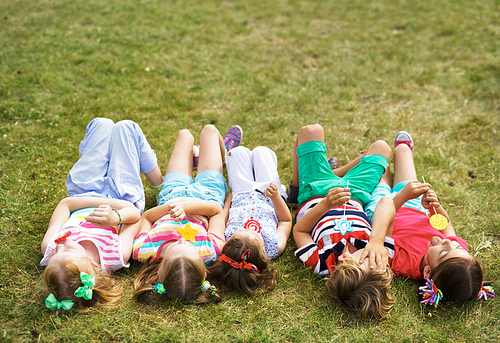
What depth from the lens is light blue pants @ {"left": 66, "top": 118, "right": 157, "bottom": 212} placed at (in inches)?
150

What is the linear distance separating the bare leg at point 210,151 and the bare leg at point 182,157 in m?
0.18

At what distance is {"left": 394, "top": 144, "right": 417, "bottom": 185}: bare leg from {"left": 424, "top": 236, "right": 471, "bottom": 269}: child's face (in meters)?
1.14

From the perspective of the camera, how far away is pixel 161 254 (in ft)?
11.2

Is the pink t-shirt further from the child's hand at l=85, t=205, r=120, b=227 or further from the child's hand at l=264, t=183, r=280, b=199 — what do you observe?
the child's hand at l=85, t=205, r=120, b=227

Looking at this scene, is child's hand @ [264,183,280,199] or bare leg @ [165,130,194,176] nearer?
child's hand @ [264,183,280,199]

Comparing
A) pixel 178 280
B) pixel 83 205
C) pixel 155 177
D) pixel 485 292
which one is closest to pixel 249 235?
pixel 178 280

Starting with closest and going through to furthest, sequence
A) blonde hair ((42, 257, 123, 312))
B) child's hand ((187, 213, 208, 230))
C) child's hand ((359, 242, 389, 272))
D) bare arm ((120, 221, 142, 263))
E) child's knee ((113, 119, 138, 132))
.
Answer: blonde hair ((42, 257, 123, 312)), child's hand ((359, 242, 389, 272)), bare arm ((120, 221, 142, 263)), child's hand ((187, 213, 208, 230)), child's knee ((113, 119, 138, 132))

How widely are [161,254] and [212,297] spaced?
→ 0.67 metres

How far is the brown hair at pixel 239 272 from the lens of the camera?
3.24m

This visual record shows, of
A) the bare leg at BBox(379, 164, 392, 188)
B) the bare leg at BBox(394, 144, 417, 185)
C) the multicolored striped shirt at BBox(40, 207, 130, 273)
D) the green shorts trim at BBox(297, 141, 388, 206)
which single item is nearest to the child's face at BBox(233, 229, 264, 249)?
the green shorts trim at BBox(297, 141, 388, 206)

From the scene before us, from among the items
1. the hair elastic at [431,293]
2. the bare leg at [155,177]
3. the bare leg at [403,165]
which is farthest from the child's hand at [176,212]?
the bare leg at [403,165]

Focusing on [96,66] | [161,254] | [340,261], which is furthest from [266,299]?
[96,66]

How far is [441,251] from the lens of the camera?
10.6 feet

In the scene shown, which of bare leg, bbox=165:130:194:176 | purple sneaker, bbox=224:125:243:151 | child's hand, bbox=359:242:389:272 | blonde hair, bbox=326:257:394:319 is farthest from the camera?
purple sneaker, bbox=224:125:243:151
